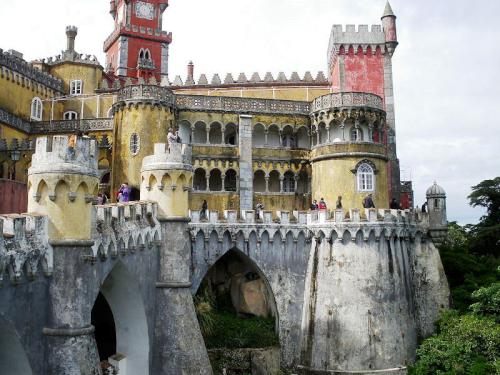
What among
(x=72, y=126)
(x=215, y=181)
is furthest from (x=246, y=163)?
(x=72, y=126)

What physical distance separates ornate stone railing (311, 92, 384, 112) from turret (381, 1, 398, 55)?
25.4 feet

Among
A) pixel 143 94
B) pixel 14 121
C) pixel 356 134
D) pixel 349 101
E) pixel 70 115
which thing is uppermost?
pixel 70 115

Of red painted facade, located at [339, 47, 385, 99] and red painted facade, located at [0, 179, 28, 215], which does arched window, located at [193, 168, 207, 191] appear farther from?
red painted facade, located at [339, 47, 385, 99]

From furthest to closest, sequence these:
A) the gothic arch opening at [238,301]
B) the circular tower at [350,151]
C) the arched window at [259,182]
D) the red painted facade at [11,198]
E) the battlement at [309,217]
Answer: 1. the arched window at [259,182]
2. the circular tower at [350,151]
3. the battlement at [309,217]
4. the gothic arch opening at [238,301]
5. the red painted facade at [11,198]

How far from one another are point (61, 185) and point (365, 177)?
25665 millimetres

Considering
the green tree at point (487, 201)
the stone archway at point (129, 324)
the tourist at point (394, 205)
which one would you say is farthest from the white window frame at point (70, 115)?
the green tree at point (487, 201)

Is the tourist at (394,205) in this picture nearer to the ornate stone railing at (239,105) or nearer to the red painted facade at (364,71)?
the ornate stone railing at (239,105)

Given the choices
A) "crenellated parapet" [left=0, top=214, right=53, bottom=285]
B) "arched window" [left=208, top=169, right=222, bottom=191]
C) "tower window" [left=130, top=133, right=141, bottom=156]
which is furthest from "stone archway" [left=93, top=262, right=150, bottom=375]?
"arched window" [left=208, top=169, right=222, bottom=191]

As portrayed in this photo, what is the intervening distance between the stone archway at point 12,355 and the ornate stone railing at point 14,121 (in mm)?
30144

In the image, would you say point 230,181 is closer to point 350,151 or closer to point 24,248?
point 350,151

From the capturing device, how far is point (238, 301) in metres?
35.3

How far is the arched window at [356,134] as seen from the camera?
1459 inches

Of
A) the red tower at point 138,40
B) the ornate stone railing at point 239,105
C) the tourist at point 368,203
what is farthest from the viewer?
the red tower at point 138,40

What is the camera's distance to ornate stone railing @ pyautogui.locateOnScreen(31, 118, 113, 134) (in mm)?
40781
